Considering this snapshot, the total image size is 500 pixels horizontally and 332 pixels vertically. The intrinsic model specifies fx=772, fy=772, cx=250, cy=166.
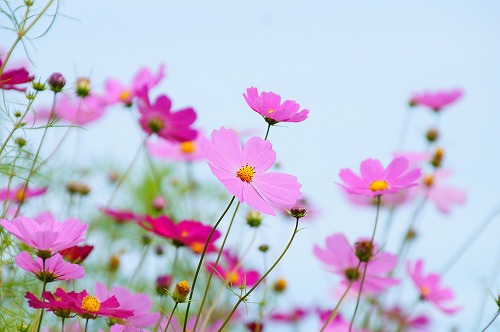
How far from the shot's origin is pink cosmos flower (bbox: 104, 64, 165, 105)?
135 cm

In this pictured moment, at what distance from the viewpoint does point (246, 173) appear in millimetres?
802

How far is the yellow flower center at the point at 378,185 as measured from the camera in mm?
906

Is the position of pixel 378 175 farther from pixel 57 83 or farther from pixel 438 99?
pixel 438 99

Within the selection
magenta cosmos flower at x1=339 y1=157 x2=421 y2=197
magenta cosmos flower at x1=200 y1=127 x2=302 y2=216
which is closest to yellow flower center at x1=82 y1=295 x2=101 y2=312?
magenta cosmos flower at x1=200 y1=127 x2=302 y2=216

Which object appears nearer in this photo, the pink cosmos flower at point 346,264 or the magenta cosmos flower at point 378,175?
the magenta cosmos flower at point 378,175

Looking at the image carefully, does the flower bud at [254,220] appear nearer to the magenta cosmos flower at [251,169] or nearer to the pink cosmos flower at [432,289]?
the magenta cosmos flower at [251,169]

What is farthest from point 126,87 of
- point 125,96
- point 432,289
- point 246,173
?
point 246,173

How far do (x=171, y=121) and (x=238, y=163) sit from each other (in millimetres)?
415

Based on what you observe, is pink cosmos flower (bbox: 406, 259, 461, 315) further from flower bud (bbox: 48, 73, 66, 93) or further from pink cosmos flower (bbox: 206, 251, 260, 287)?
flower bud (bbox: 48, 73, 66, 93)

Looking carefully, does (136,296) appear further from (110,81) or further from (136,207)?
(136,207)

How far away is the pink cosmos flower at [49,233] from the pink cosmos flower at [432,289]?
76 centimetres

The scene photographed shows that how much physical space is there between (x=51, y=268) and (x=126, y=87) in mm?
865

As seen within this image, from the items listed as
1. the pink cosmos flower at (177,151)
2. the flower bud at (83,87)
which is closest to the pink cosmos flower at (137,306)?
the flower bud at (83,87)

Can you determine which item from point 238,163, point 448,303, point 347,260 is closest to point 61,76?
point 238,163
